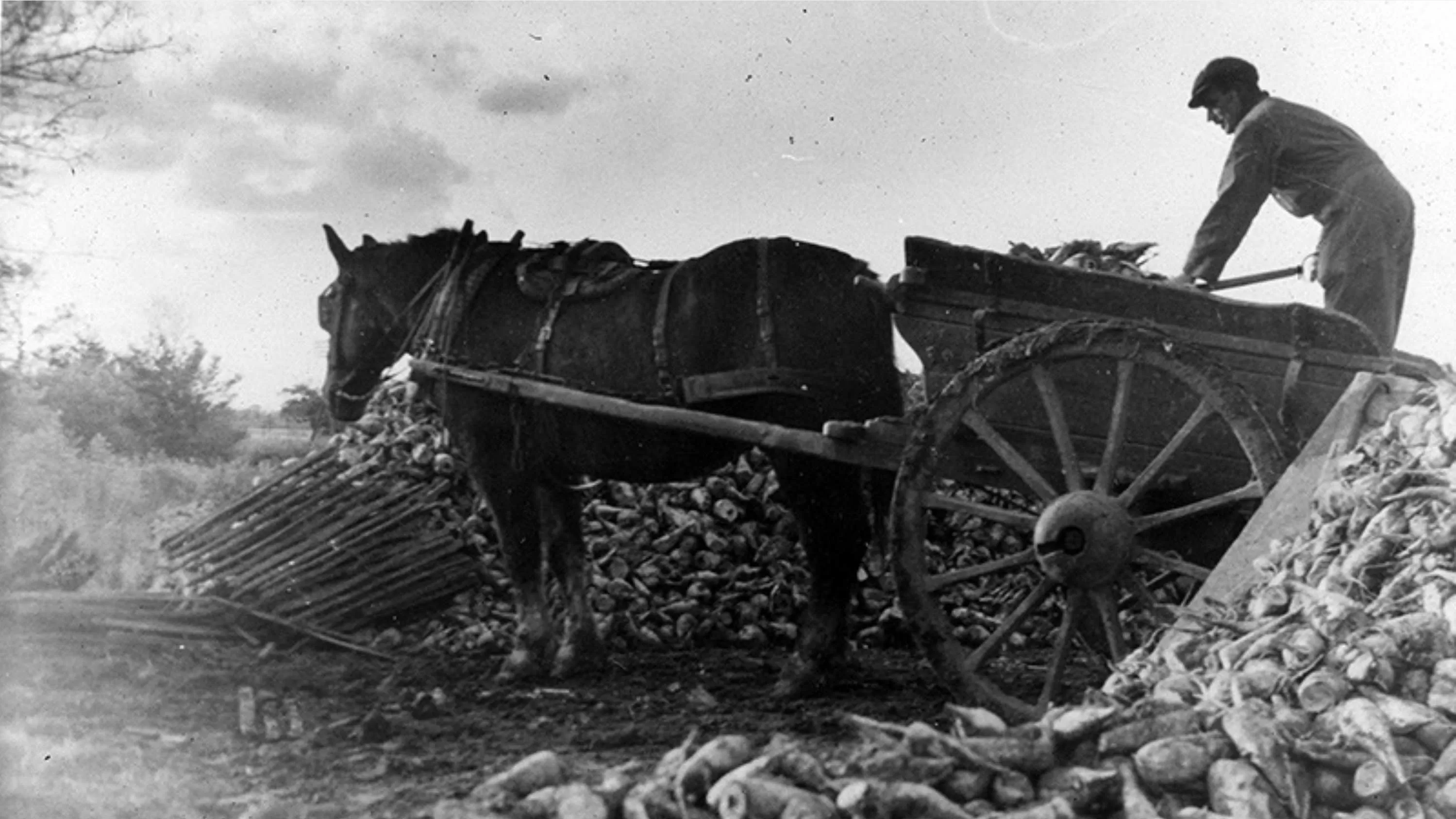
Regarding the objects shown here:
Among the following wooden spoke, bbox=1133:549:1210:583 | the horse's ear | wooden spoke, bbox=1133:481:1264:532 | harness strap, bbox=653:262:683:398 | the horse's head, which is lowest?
wooden spoke, bbox=1133:549:1210:583

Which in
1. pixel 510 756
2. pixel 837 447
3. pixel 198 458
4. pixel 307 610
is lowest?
pixel 510 756

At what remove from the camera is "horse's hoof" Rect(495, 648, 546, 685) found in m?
6.10

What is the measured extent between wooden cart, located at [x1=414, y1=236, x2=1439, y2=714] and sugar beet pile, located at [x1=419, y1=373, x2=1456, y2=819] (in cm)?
54

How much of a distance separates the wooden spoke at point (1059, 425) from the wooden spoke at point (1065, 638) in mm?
361

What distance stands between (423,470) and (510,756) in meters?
3.27

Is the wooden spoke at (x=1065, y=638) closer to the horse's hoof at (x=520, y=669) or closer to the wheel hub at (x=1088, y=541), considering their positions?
the wheel hub at (x=1088, y=541)

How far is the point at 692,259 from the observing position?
5684mm

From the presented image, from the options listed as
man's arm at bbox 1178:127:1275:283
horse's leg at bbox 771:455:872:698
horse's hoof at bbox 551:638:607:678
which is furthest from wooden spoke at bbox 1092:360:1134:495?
horse's hoof at bbox 551:638:607:678

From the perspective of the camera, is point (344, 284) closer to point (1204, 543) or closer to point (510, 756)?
point (510, 756)

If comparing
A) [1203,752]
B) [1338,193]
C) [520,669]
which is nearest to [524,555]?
[520,669]

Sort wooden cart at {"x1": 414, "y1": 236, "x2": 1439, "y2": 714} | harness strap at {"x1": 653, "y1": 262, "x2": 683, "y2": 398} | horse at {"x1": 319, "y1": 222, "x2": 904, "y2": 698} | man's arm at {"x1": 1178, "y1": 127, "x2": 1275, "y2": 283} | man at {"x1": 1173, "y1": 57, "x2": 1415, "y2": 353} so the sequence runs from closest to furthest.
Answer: wooden cart at {"x1": 414, "y1": 236, "x2": 1439, "y2": 714}
man's arm at {"x1": 1178, "y1": 127, "x2": 1275, "y2": 283}
man at {"x1": 1173, "y1": 57, "x2": 1415, "y2": 353}
horse at {"x1": 319, "y1": 222, "x2": 904, "y2": 698}
harness strap at {"x1": 653, "y1": 262, "x2": 683, "y2": 398}

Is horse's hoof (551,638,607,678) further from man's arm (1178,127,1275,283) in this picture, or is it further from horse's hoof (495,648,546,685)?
man's arm (1178,127,1275,283)

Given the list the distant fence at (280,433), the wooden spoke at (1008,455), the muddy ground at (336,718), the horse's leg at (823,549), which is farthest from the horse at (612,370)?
the distant fence at (280,433)

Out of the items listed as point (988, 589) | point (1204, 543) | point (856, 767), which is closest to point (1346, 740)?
point (856, 767)
